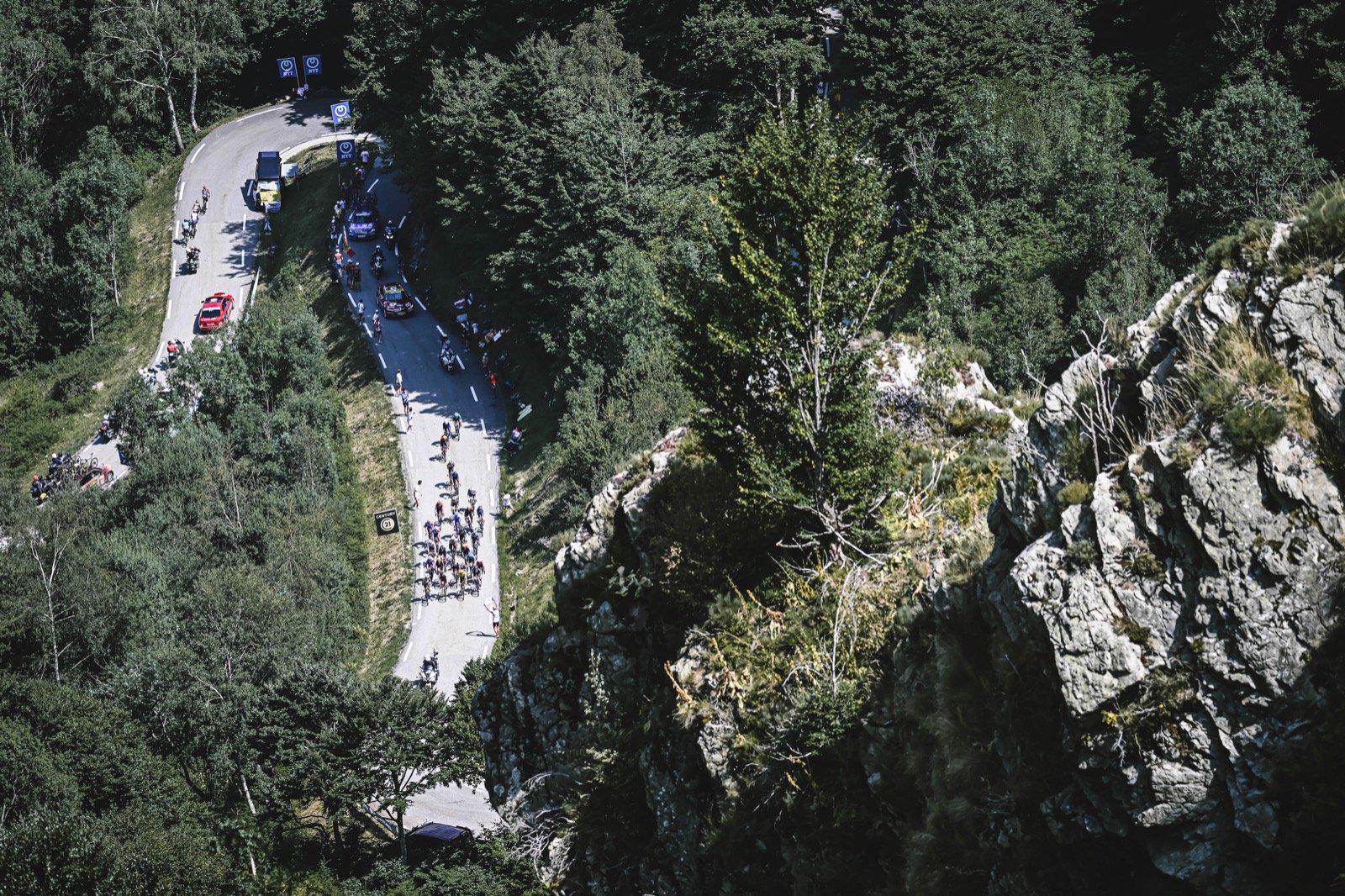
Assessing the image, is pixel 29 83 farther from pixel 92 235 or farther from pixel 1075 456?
pixel 1075 456

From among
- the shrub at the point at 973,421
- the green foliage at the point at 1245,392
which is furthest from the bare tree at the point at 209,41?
the green foliage at the point at 1245,392

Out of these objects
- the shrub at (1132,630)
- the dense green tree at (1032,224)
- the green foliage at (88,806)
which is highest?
the dense green tree at (1032,224)

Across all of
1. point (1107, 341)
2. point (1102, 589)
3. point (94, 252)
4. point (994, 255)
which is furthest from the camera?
point (94, 252)

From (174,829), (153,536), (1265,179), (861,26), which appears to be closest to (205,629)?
(153,536)

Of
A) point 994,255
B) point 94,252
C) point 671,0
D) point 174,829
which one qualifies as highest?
point 671,0

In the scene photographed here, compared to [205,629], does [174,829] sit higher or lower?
lower

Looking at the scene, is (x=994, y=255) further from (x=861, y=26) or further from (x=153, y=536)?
(x=153, y=536)

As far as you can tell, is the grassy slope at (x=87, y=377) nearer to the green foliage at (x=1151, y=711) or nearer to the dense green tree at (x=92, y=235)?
the dense green tree at (x=92, y=235)
